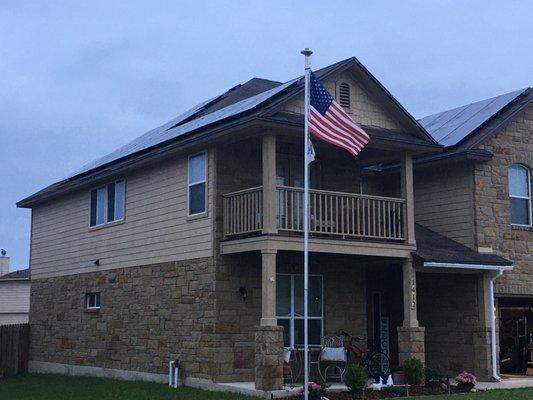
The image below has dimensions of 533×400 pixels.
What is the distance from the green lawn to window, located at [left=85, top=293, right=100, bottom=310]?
2.05 meters

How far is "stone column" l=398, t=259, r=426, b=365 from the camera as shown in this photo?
19.0 m

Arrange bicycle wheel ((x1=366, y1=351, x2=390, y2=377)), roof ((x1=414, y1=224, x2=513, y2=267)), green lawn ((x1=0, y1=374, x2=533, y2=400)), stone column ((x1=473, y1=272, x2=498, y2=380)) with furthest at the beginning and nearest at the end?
stone column ((x1=473, y1=272, x2=498, y2=380)), bicycle wheel ((x1=366, y1=351, x2=390, y2=377)), roof ((x1=414, y1=224, x2=513, y2=267)), green lawn ((x1=0, y1=374, x2=533, y2=400))

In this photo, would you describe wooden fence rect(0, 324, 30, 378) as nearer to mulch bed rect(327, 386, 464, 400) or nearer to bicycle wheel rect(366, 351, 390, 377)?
bicycle wheel rect(366, 351, 390, 377)

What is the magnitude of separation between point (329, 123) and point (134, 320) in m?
8.22

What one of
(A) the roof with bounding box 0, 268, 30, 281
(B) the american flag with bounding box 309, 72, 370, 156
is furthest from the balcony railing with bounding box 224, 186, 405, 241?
(A) the roof with bounding box 0, 268, 30, 281

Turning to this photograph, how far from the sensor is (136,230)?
2188cm

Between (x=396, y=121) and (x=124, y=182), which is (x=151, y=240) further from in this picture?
(x=396, y=121)

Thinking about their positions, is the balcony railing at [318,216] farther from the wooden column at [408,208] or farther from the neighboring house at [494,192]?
the neighboring house at [494,192]

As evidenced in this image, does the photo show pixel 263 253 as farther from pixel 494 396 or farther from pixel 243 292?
pixel 494 396

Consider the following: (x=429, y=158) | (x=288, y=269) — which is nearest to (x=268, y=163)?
(x=288, y=269)

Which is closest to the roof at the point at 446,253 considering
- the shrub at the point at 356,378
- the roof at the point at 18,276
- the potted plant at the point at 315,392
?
the shrub at the point at 356,378

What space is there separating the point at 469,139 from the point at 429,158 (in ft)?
3.71

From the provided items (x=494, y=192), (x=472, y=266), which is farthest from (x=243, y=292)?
(x=494, y=192)

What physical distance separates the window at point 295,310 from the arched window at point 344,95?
4127 millimetres
